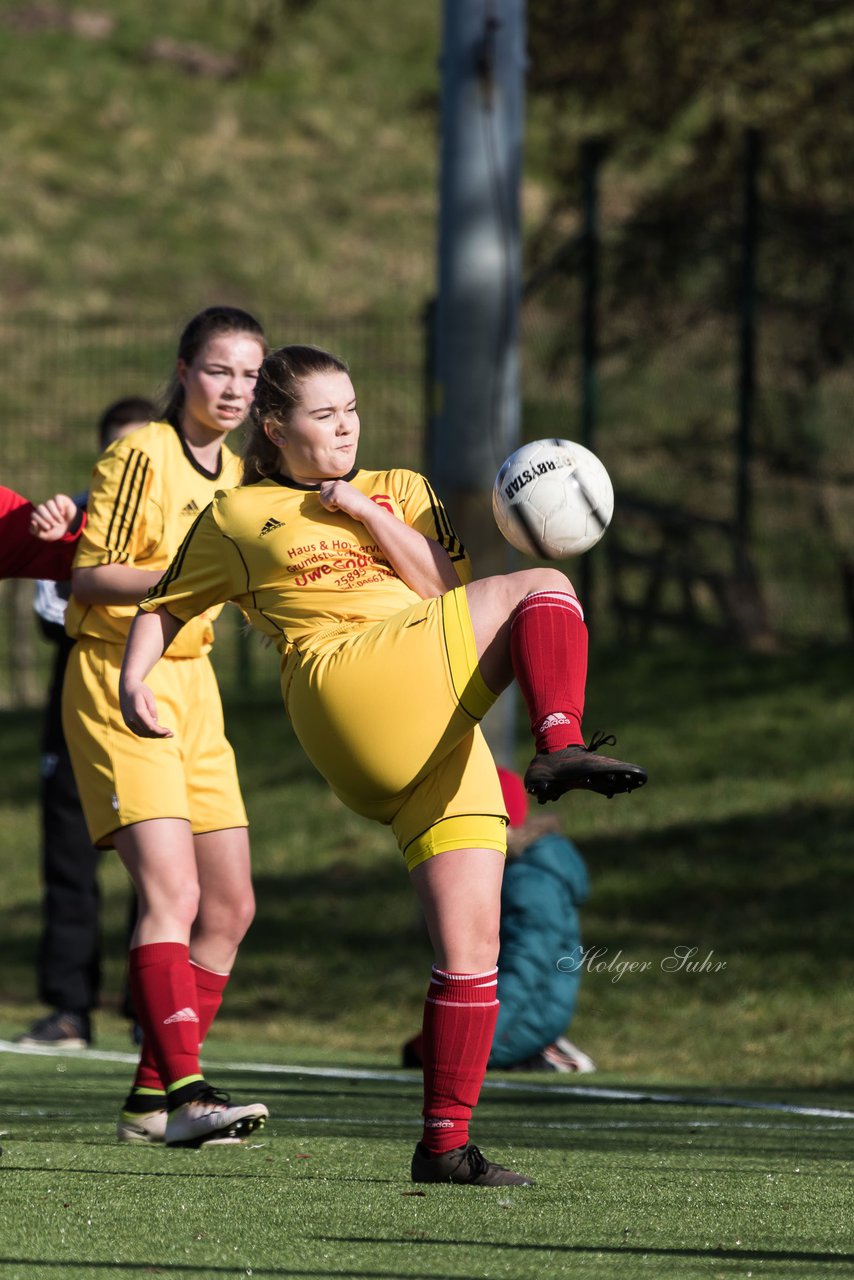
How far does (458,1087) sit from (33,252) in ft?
91.5

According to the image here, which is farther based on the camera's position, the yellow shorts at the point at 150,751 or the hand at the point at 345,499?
the yellow shorts at the point at 150,751

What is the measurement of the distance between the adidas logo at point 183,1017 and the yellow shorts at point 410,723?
904mm

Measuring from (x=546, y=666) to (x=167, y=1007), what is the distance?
4.92ft

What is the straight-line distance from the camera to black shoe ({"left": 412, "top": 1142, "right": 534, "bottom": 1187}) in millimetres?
4066

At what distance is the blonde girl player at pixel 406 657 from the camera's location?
13.1 feet

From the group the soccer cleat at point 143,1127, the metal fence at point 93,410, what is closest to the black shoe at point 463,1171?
the soccer cleat at point 143,1127

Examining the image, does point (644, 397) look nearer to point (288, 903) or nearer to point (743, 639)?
point (743, 639)

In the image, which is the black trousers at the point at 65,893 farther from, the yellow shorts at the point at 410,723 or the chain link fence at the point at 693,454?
the chain link fence at the point at 693,454

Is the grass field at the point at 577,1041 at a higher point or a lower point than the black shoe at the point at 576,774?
lower

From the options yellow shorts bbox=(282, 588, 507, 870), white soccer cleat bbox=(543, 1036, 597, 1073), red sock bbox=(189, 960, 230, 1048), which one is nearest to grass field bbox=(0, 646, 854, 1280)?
white soccer cleat bbox=(543, 1036, 597, 1073)

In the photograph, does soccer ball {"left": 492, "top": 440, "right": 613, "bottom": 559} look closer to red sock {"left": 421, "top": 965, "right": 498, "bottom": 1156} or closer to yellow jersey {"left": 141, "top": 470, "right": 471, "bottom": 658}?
yellow jersey {"left": 141, "top": 470, "right": 471, "bottom": 658}

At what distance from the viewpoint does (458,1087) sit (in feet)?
13.6

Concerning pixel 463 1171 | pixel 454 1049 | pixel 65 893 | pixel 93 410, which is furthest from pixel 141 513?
pixel 93 410

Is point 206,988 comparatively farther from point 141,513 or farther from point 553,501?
point 553,501
